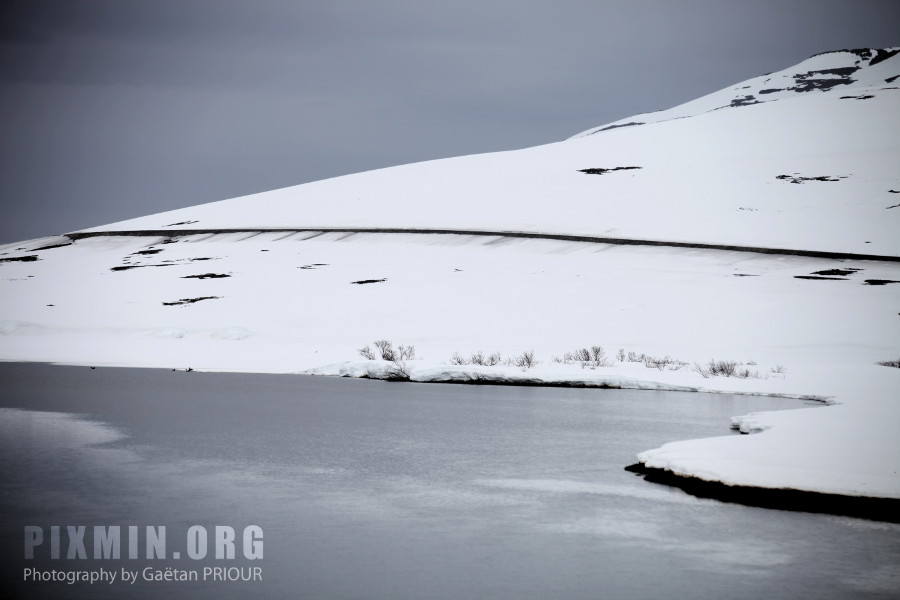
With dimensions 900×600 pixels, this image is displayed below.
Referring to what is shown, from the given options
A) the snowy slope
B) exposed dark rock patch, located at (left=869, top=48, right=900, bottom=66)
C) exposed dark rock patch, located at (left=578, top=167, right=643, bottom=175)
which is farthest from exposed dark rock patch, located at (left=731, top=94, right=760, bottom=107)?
exposed dark rock patch, located at (left=578, top=167, right=643, bottom=175)

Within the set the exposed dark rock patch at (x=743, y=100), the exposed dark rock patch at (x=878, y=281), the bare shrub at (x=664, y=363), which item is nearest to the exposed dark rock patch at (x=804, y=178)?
the exposed dark rock patch at (x=878, y=281)

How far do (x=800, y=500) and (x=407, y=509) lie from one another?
4030 mm

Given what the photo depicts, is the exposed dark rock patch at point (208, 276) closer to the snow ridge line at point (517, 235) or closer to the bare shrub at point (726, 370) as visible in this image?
the snow ridge line at point (517, 235)

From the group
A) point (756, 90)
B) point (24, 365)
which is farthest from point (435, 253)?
point (756, 90)

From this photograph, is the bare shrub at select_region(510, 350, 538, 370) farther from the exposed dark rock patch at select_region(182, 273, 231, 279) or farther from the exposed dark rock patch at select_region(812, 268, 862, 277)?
the exposed dark rock patch at select_region(182, 273, 231, 279)

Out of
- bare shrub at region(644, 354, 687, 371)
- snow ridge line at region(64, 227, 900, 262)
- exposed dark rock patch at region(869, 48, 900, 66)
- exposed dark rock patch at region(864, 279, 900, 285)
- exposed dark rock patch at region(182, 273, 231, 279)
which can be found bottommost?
bare shrub at region(644, 354, 687, 371)

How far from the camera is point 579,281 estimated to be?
1396 inches

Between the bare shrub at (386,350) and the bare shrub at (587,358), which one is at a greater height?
the bare shrub at (386,350)

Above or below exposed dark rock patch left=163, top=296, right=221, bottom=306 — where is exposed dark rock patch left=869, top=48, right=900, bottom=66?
above

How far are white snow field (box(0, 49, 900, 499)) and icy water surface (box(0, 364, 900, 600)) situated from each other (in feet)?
4.18

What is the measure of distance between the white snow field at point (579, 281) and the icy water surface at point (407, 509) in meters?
1.27

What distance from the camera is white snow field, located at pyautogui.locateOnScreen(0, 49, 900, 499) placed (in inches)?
852

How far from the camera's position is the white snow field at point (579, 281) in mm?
21641

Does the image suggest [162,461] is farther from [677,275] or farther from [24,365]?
[677,275]
